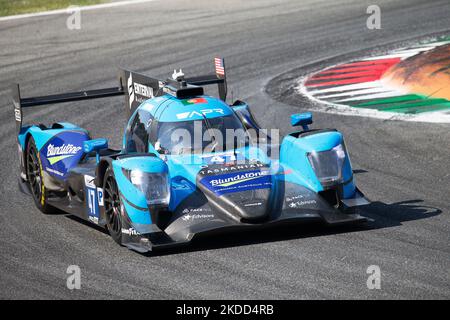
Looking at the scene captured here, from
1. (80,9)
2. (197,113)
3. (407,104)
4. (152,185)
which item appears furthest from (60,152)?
(80,9)

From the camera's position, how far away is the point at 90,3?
2969 centimetres

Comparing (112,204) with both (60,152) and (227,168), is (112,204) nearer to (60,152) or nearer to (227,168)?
(227,168)

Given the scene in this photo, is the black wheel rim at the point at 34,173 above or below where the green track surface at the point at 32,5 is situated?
below

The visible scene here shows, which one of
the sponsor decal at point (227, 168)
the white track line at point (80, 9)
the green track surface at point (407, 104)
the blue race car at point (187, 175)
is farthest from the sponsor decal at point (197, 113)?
the white track line at point (80, 9)

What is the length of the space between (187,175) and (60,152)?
241 cm

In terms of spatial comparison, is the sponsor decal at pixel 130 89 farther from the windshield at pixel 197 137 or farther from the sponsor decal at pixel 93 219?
the sponsor decal at pixel 93 219

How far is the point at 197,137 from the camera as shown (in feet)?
36.9

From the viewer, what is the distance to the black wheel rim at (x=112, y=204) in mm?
10406

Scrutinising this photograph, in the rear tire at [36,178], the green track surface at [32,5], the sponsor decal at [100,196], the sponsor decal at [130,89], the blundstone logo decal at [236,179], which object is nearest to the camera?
the blundstone logo decal at [236,179]

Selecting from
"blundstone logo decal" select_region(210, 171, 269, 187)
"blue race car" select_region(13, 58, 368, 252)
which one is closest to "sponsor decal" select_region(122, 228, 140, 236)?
"blue race car" select_region(13, 58, 368, 252)

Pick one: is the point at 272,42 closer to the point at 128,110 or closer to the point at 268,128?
the point at 268,128

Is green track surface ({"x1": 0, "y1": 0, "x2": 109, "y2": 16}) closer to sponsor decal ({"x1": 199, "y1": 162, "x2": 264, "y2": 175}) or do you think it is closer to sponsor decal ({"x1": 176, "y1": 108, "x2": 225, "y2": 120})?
sponsor decal ({"x1": 176, "y1": 108, "x2": 225, "y2": 120})

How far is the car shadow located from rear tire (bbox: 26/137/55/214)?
2827 mm

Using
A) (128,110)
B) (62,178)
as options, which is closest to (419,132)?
(128,110)
